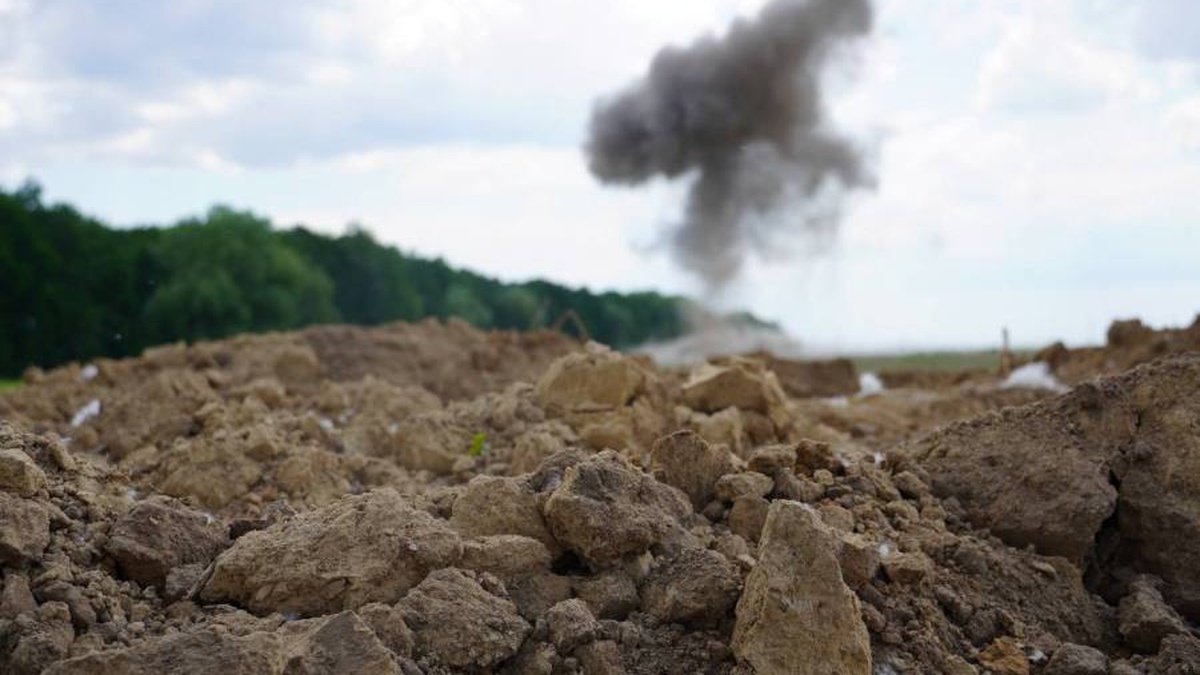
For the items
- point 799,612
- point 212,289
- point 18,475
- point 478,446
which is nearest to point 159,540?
point 18,475

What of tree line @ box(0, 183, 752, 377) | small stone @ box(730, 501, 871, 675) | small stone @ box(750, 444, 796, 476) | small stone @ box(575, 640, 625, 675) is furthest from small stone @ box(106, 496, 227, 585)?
tree line @ box(0, 183, 752, 377)

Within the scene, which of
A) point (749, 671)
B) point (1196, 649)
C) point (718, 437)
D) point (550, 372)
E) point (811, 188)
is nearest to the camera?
point (749, 671)

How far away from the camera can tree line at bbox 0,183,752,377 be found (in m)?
30.8

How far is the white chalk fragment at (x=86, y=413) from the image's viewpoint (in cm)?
1083

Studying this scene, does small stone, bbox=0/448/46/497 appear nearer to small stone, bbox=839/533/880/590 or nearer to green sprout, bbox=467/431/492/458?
small stone, bbox=839/533/880/590

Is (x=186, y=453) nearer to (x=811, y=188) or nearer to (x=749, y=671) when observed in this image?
(x=749, y=671)

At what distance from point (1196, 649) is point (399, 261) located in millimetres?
38671

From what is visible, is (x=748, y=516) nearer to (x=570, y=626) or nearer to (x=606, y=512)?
(x=606, y=512)

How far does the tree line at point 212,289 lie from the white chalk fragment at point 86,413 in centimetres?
1408

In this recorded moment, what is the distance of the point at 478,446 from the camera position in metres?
7.77

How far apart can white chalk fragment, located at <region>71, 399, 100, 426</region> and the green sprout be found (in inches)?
178

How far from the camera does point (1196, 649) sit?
4.18 m

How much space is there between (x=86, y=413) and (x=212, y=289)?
23790 millimetres

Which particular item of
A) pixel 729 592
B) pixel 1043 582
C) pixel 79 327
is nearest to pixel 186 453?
pixel 729 592
